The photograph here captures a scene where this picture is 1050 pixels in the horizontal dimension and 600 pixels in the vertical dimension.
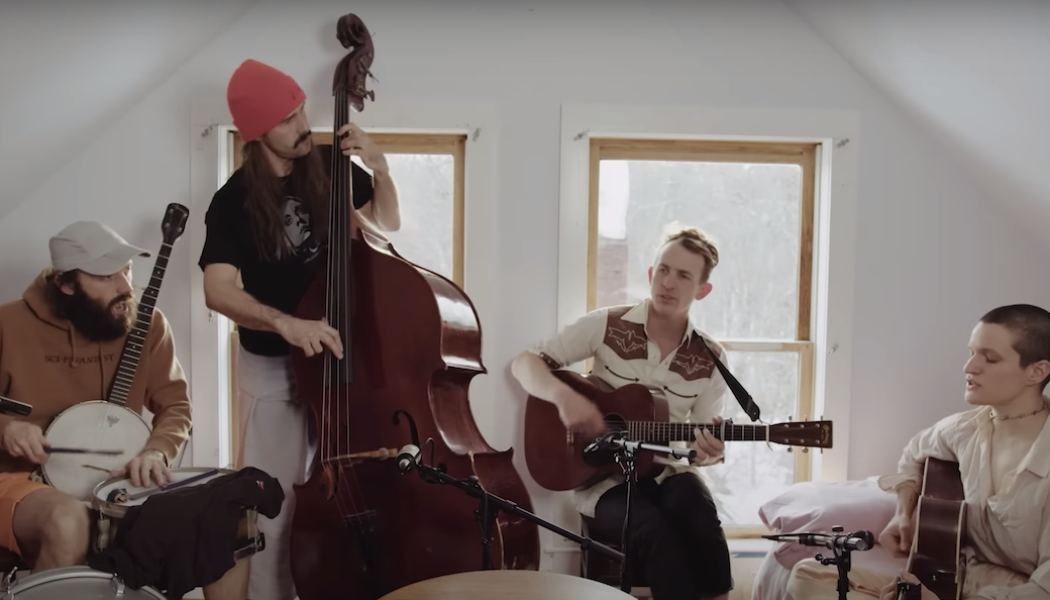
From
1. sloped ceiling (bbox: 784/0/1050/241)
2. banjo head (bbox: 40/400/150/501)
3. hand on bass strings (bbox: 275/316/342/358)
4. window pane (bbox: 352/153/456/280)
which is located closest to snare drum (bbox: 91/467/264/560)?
banjo head (bbox: 40/400/150/501)

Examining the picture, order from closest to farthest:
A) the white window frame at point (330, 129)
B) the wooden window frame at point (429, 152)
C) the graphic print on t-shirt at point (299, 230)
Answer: the graphic print on t-shirt at point (299, 230)
the white window frame at point (330, 129)
the wooden window frame at point (429, 152)

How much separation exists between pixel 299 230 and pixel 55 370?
0.83 metres

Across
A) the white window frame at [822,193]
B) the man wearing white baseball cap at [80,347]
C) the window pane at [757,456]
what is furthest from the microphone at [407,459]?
the window pane at [757,456]

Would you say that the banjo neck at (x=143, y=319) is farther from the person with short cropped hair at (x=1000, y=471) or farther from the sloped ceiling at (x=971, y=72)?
the sloped ceiling at (x=971, y=72)

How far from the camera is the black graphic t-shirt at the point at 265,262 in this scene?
2.48 m

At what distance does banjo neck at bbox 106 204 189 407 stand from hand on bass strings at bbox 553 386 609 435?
1.32 meters

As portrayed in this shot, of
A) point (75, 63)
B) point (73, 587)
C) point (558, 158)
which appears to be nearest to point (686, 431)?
point (558, 158)

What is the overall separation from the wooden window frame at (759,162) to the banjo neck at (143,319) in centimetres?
146

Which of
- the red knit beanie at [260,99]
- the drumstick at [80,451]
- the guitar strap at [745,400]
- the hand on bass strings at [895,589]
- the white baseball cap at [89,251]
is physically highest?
the red knit beanie at [260,99]

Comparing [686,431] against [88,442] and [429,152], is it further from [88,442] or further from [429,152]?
[88,442]

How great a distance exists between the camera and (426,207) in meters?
3.05

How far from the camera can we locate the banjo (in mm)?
2271

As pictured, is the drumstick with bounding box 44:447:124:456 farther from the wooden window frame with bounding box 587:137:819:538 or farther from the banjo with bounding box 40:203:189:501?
the wooden window frame with bounding box 587:137:819:538

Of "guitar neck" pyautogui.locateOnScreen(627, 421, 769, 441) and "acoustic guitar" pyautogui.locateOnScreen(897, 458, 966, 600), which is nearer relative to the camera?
"acoustic guitar" pyautogui.locateOnScreen(897, 458, 966, 600)
